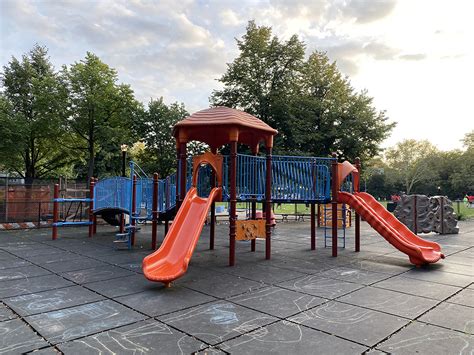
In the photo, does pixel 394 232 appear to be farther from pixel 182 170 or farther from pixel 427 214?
pixel 427 214

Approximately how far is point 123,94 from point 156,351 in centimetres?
2286

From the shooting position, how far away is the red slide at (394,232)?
333 inches

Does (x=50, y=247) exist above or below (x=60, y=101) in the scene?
below

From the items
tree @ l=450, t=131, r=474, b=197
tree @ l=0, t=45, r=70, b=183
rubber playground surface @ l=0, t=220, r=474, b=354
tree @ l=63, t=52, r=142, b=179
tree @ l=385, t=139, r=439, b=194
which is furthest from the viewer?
tree @ l=385, t=139, r=439, b=194

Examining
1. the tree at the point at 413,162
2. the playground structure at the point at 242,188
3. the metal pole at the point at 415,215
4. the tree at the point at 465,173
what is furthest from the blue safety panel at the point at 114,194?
the tree at the point at 413,162

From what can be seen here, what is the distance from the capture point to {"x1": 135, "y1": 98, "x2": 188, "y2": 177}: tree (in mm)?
25812

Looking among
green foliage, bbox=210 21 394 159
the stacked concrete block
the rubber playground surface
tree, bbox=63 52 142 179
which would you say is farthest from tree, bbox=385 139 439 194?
the rubber playground surface

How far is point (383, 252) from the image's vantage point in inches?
416

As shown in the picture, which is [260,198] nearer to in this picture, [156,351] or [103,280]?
[103,280]

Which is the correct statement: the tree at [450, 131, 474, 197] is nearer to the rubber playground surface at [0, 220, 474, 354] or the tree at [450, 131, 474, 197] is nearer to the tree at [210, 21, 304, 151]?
the tree at [210, 21, 304, 151]

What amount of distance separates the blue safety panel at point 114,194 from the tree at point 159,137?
440 inches

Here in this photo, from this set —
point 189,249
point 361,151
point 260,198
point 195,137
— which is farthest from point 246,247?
point 361,151

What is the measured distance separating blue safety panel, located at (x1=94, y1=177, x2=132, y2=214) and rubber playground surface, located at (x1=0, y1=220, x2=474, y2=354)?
3.31 meters

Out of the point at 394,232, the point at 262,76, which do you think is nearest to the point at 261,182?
the point at 394,232
